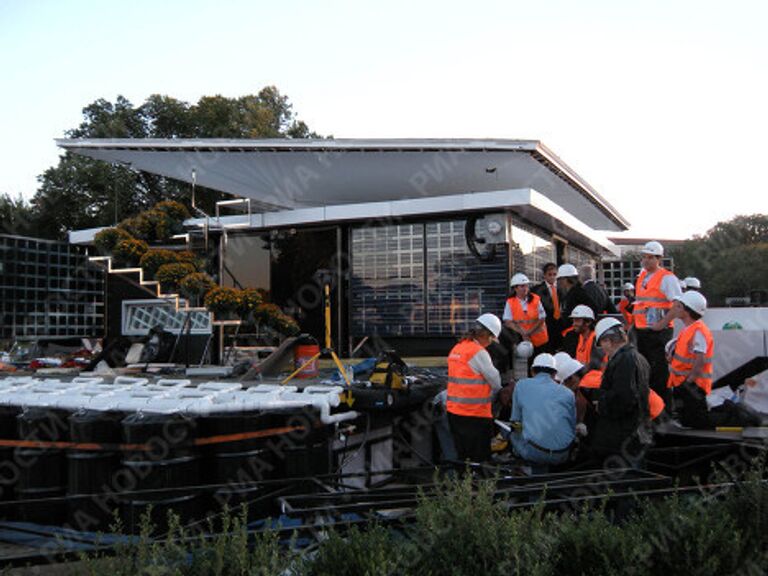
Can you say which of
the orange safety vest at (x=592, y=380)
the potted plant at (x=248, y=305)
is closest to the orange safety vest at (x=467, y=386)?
the orange safety vest at (x=592, y=380)

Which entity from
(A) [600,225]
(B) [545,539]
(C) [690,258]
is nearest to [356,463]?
(B) [545,539]

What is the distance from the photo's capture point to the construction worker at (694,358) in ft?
21.8

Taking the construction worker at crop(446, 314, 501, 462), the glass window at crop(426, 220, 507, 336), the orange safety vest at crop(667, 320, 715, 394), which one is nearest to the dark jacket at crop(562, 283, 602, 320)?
the orange safety vest at crop(667, 320, 715, 394)

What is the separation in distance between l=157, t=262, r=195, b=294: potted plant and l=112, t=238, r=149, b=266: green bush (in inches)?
→ 36.0

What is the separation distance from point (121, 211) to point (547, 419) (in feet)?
106

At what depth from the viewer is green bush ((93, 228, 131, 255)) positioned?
41.7 feet

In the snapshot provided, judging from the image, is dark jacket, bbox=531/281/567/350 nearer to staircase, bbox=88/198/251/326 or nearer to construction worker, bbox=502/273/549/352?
construction worker, bbox=502/273/549/352

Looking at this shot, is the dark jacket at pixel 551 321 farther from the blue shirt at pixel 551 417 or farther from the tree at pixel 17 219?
the tree at pixel 17 219

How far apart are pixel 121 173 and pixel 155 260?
24.0 m

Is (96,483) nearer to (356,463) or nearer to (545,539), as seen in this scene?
(356,463)

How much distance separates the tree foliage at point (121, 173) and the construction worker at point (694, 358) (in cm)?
2862

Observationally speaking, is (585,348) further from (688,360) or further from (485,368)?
(485,368)

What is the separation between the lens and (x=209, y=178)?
1524 centimetres

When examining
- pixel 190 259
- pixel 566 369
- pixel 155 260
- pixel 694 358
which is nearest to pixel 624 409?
pixel 566 369
